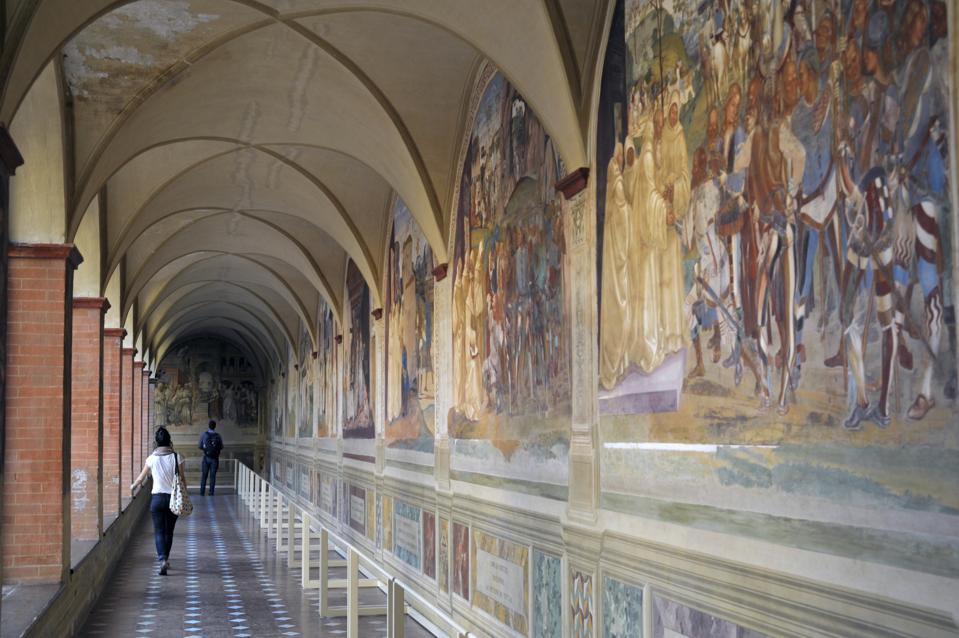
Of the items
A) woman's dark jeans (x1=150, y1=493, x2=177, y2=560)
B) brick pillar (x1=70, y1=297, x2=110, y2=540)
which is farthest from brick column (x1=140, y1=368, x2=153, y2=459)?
brick pillar (x1=70, y1=297, x2=110, y2=540)

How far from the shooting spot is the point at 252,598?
13594 mm

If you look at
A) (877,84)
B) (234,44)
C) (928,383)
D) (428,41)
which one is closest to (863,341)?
(928,383)

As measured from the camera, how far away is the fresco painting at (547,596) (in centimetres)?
824


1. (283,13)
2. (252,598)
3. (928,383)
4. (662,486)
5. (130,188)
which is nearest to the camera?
(928,383)

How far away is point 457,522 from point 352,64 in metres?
5.10

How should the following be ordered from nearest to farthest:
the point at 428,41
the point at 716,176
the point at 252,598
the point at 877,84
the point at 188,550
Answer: the point at 877,84 < the point at 716,176 < the point at 428,41 < the point at 252,598 < the point at 188,550

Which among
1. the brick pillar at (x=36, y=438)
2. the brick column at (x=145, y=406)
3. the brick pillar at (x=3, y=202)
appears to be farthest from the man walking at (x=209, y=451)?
the brick pillar at (x=3, y=202)

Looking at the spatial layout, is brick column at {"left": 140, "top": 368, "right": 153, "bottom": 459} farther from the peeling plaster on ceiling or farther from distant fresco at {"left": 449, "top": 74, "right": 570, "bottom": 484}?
distant fresco at {"left": 449, "top": 74, "right": 570, "bottom": 484}

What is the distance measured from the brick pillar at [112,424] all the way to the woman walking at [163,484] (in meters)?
1.75

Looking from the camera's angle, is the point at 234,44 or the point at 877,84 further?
the point at 234,44

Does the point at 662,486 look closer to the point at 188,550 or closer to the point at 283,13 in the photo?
the point at 283,13

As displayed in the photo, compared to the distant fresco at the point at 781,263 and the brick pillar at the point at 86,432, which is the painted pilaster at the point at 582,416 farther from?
the brick pillar at the point at 86,432

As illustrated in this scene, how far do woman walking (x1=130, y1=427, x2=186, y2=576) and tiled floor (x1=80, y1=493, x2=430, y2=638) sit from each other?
20.7 inches

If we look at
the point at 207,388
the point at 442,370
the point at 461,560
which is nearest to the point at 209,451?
the point at 207,388
